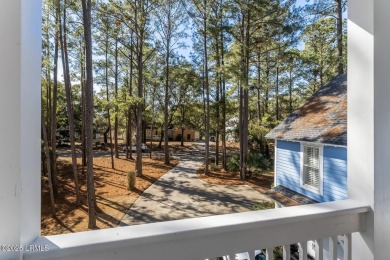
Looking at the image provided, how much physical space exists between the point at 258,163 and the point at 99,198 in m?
5.82

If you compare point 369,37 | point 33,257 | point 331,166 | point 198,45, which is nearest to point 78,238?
point 33,257

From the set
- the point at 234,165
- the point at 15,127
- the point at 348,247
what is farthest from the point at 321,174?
the point at 234,165

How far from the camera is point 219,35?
8.79 metres

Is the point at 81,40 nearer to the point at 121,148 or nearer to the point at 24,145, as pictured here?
the point at 24,145

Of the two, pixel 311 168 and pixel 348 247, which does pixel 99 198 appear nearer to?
pixel 311 168

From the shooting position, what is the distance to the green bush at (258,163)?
346 inches

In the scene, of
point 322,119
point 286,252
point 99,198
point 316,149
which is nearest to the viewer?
point 286,252

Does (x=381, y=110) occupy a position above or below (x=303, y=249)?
above

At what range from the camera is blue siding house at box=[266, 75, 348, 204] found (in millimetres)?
4207

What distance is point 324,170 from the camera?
445cm

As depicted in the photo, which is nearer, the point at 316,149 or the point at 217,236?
the point at 217,236

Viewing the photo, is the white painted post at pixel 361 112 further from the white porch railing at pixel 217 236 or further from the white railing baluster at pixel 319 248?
the white railing baluster at pixel 319 248

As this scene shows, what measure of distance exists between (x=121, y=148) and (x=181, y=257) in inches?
660

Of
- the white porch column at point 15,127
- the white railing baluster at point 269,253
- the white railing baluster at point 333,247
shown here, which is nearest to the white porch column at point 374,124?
the white railing baluster at point 333,247
